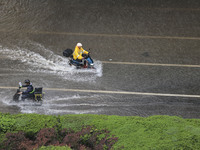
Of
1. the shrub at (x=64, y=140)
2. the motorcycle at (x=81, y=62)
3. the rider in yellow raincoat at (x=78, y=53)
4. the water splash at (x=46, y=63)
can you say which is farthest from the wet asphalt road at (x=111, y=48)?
the shrub at (x=64, y=140)

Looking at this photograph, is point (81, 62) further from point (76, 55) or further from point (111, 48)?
point (111, 48)

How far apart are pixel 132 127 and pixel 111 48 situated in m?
7.39

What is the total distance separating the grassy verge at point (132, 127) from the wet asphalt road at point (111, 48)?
92.6 inches

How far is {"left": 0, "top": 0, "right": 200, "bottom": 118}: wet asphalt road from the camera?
35.9 feet

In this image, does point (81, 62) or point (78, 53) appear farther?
→ point (81, 62)

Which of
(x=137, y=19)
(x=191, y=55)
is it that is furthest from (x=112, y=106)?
(x=137, y=19)

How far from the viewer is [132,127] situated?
768 cm

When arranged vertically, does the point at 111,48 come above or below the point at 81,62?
Answer: above

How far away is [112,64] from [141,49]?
85.1 inches

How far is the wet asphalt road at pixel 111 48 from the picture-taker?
11.0 meters

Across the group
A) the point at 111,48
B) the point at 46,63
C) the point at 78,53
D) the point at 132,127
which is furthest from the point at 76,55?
the point at 132,127

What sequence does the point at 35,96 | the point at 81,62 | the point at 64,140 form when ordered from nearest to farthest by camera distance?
the point at 64,140
the point at 35,96
the point at 81,62

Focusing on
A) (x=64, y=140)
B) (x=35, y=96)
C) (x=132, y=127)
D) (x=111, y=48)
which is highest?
(x=111, y=48)

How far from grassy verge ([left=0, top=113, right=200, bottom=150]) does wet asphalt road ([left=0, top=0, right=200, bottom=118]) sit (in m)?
2.35
